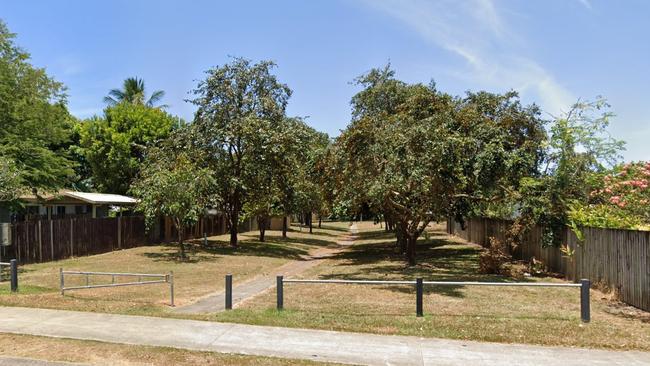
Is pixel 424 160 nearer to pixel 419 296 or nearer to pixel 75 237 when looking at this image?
pixel 419 296

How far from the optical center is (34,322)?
927 cm

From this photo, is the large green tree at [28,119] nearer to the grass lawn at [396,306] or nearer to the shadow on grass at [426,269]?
the grass lawn at [396,306]

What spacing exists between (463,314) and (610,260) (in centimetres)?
513

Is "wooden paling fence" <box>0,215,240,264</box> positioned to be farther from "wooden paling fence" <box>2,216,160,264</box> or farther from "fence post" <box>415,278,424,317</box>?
"fence post" <box>415,278,424,317</box>

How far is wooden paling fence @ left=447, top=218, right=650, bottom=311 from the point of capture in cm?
1134

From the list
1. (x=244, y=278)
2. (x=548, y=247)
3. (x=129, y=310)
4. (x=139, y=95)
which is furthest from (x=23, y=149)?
(x=139, y=95)

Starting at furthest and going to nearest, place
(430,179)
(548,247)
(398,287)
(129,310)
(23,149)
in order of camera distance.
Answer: (23,149), (548,247), (430,179), (398,287), (129,310)

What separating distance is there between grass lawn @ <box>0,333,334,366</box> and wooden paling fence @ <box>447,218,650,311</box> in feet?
26.8

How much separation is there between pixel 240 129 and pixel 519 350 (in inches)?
841

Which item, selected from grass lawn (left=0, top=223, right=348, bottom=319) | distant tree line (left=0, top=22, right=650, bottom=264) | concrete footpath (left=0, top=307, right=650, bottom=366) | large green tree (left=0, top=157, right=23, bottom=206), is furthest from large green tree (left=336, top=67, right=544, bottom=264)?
large green tree (left=0, top=157, right=23, bottom=206)

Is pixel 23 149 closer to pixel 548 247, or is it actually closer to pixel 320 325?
pixel 320 325

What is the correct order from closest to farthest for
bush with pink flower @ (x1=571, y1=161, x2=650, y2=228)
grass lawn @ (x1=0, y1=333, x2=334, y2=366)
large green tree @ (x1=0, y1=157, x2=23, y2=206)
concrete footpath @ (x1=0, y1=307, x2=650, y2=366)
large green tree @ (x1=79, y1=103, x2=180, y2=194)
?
grass lawn @ (x1=0, y1=333, x2=334, y2=366) < concrete footpath @ (x1=0, y1=307, x2=650, y2=366) < bush with pink flower @ (x1=571, y1=161, x2=650, y2=228) < large green tree @ (x1=0, y1=157, x2=23, y2=206) < large green tree @ (x1=79, y1=103, x2=180, y2=194)

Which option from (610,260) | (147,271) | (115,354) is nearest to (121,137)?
(147,271)

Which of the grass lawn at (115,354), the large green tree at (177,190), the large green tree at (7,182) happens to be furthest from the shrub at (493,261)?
the large green tree at (7,182)
